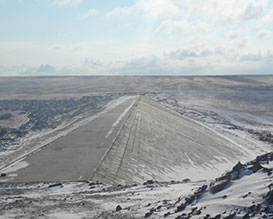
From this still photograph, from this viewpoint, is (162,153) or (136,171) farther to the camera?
(162,153)

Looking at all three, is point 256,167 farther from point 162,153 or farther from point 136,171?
point 162,153

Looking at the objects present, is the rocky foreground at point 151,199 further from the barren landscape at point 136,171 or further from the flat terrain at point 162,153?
the flat terrain at point 162,153

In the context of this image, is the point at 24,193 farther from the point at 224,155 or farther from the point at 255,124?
the point at 255,124

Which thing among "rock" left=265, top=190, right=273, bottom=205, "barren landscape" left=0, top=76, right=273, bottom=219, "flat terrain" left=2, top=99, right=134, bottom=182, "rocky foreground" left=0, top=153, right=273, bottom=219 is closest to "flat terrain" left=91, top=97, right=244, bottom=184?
"barren landscape" left=0, top=76, right=273, bottom=219

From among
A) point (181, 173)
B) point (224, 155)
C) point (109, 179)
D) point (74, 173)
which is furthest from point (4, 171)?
point (224, 155)

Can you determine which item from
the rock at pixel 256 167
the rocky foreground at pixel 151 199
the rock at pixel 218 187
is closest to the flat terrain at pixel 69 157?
the rocky foreground at pixel 151 199

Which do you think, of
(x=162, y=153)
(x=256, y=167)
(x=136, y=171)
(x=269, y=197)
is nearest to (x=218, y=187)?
(x=256, y=167)
